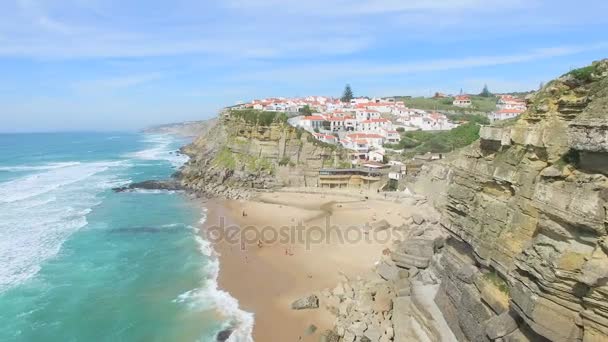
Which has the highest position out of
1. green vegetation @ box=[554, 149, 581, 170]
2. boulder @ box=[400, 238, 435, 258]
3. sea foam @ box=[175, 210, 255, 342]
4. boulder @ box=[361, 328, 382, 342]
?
green vegetation @ box=[554, 149, 581, 170]

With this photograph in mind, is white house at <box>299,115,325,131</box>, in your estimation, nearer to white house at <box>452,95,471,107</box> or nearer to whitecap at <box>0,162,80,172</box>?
whitecap at <box>0,162,80,172</box>

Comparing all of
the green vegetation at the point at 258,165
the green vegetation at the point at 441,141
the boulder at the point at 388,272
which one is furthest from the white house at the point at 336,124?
the boulder at the point at 388,272

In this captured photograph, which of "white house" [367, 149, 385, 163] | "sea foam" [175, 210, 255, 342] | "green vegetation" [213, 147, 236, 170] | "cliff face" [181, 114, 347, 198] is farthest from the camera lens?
"white house" [367, 149, 385, 163]

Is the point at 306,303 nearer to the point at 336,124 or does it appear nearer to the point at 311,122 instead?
the point at 311,122

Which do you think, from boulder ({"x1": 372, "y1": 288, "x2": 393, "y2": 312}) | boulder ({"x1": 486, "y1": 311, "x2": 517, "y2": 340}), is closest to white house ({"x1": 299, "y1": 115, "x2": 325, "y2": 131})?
boulder ({"x1": 372, "y1": 288, "x2": 393, "y2": 312})

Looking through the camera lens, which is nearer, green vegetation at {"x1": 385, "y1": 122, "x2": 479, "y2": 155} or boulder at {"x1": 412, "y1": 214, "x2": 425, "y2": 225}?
boulder at {"x1": 412, "y1": 214, "x2": 425, "y2": 225}

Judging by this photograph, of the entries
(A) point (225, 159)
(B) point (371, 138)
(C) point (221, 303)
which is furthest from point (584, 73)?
(B) point (371, 138)

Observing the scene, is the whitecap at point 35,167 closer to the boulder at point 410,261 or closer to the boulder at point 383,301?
the boulder at point 410,261

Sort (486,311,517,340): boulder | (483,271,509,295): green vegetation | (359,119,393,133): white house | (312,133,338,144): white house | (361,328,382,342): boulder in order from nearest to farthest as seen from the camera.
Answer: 1. (486,311,517,340): boulder
2. (483,271,509,295): green vegetation
3. (361,328,382,342): boulder
4. (312,133,338,144): white house
5. (359,119,393,133): white house

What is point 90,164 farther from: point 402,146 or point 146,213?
point 402,146
